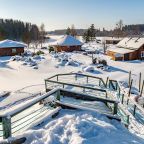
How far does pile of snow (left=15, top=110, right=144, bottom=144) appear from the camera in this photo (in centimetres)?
609

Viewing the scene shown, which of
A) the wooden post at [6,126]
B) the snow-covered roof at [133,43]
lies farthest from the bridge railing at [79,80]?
the snow-covered roof at [133,43]

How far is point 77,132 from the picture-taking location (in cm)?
639

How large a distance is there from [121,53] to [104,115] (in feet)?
124

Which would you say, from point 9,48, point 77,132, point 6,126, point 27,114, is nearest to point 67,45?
point 9,48

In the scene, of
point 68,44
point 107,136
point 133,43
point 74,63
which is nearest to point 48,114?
point 107,136

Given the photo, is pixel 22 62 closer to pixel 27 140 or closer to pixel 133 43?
pixel 133 43

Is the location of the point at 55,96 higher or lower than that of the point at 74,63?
higher

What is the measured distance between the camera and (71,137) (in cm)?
622

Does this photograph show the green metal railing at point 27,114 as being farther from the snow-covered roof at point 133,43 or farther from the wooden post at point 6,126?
the snow-covered roof at point 133,43

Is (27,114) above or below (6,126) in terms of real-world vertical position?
below

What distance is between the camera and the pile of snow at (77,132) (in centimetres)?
609

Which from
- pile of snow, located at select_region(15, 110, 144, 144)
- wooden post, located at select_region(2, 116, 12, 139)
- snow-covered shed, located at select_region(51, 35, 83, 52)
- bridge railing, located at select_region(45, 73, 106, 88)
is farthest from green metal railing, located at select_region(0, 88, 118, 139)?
snow-covered shed, located at select_region(51, 35, 83, 52)

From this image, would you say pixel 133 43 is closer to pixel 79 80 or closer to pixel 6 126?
pixel 79 80

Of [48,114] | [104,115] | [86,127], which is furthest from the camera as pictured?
[104,115]
